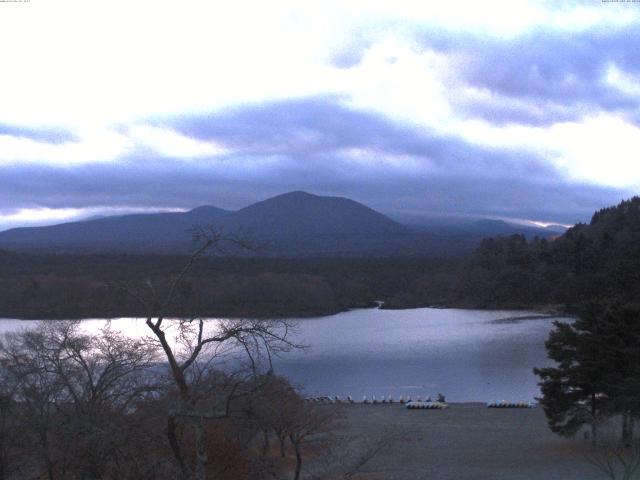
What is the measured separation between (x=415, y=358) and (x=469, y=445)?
55.3ft

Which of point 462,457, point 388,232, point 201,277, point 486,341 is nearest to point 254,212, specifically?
point 388,232

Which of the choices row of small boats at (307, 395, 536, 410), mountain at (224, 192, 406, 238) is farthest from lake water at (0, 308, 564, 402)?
mountain at (224, 192, 406, 238)

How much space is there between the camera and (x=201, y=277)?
1967 inches

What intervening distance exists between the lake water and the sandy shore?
129 inches

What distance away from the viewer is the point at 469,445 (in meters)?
18.2

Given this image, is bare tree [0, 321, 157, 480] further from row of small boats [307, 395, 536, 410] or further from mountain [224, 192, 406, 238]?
mountain [224, 192, 406, 238]

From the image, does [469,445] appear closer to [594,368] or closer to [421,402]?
[594,368]

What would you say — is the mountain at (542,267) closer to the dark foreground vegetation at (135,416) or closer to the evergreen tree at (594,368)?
the evergreen tree at (594,368)

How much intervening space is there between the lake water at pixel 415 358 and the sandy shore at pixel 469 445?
10.8 feet

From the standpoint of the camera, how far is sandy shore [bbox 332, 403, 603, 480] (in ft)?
48.1

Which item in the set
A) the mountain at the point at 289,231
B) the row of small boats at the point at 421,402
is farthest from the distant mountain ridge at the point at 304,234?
the row of small boats at the point at 421,402

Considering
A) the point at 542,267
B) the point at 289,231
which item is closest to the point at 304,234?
the point at 289,231

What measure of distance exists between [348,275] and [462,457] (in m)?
58.0

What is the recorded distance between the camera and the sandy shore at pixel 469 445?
48.1 ft
